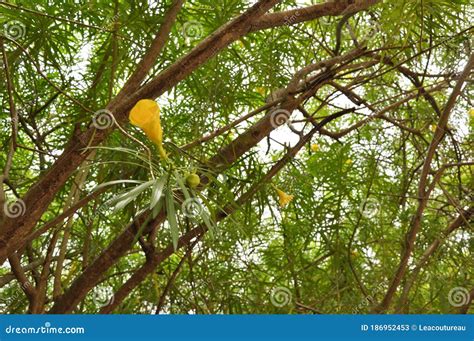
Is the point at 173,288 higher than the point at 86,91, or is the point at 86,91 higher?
the point at 86,91

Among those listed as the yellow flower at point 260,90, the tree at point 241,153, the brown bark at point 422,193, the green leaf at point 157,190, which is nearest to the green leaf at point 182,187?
the green leaf at point 157,190

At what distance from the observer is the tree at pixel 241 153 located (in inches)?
41.6

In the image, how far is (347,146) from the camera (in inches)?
55.5

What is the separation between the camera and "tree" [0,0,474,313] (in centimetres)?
106

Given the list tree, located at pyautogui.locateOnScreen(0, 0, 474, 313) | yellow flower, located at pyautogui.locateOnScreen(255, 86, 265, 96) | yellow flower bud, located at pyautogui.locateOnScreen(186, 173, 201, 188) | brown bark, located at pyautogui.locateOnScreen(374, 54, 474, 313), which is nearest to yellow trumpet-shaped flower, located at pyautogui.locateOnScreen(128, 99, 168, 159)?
yellow flower bud, located at pyautogui.locateOnScreen(186, 173, 201, 188)

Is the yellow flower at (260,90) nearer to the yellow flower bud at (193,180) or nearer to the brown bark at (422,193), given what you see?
the brown bark at (422,193)

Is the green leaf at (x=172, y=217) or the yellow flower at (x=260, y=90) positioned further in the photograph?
the yellow flower at (x=260, y=90)

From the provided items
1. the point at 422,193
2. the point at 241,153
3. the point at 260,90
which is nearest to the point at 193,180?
the point at 241,153

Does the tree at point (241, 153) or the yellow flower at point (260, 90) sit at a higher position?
the yellow flower at point (260, 90)

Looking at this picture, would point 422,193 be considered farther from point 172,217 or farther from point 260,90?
point 172,217

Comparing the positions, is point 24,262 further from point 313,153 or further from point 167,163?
point 167,163

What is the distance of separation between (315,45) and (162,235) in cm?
53

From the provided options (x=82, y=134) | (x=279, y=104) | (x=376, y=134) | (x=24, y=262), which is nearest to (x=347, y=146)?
(x=376, y=134)

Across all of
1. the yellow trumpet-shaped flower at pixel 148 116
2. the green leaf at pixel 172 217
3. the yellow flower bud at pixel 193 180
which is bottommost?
the green leaf at pixel 172 217
